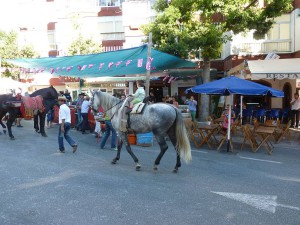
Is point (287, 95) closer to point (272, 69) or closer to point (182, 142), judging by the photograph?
point (272, 69)

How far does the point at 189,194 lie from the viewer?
230 inches

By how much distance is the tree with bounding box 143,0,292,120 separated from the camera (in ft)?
45.4

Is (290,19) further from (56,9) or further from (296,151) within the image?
(56,9)

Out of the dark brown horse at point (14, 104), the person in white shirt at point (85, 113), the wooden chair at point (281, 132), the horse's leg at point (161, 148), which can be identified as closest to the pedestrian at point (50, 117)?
the person in white shirt at point (85, 113)

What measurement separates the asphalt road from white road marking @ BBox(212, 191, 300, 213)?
0.6 inches

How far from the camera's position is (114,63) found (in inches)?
513

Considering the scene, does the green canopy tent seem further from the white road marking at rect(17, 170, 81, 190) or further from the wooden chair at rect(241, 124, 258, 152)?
the white road marking at rect(17, 170, 81, 190)

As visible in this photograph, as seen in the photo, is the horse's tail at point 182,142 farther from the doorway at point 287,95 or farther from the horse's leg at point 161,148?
the doorway at point 287,95

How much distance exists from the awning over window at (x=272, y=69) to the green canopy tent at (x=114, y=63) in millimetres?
2397

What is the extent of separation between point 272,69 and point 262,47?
8.15 m

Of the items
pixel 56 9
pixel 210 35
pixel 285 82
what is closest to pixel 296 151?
pixel 210 35

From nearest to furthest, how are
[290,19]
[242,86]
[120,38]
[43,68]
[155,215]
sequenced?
[155,215]
[242,86]
[43,68]
[290,19]
[120,38]

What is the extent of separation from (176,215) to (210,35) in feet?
34.5

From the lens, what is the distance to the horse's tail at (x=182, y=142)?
7.51 m
